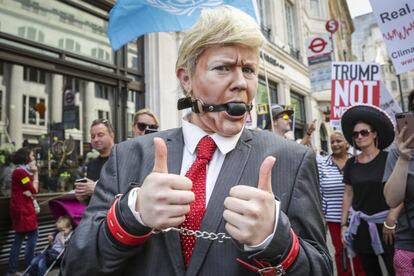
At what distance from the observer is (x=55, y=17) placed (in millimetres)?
6367

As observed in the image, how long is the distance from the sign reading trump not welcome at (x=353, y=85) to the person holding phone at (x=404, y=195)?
3.23m

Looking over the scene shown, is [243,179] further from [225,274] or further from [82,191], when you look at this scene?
[82,191]

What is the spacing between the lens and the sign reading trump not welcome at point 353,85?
541 centimetres

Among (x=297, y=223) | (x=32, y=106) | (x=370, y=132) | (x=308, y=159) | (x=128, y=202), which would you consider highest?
(x=32, y=106)

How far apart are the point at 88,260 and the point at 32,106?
5465mm

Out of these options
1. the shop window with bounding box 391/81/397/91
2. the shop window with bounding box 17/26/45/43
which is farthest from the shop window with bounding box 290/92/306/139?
the shop window with bounding box 391/81/397/91

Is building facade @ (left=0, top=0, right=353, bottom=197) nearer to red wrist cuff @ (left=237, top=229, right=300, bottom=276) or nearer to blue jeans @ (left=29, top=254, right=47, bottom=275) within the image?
blue jeans @ (left=29, top=254, right=47, bottom=275)

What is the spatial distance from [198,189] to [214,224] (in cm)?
15

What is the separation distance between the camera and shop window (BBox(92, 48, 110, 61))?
6.94 m

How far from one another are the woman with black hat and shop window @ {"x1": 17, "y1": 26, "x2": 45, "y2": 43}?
205 inches

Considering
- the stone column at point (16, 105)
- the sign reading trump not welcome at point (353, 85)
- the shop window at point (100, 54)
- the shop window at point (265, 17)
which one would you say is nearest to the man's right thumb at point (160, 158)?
the sign reading trump not welcome at point (353, 85)

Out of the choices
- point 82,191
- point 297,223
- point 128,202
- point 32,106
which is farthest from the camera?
point 32,106

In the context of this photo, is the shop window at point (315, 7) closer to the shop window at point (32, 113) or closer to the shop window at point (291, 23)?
the shop window at point (291, 23)

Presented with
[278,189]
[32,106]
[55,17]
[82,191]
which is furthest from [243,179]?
[55,17]
